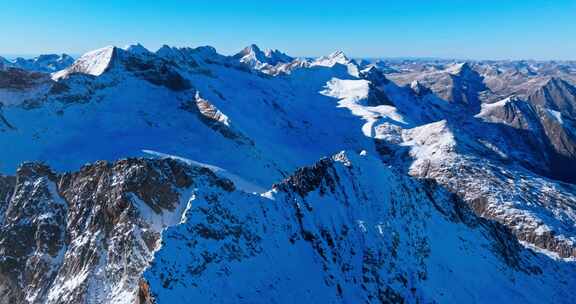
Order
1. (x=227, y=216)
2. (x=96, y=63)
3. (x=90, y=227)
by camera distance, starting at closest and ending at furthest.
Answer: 1. (x=227, y=216)
2. (x=90, y=227)
3. (x=96, y=63)

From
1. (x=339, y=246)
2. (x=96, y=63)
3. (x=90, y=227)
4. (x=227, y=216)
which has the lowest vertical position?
(x=339, y=246)

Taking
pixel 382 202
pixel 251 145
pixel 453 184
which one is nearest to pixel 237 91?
pixel 251 145

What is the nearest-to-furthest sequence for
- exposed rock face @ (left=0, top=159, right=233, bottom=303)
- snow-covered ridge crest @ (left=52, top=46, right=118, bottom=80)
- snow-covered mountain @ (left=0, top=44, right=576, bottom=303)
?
exposed rock face @ (left=0, top=159, right=233, bottom=303)
snow-covered mountain @ (left=0, top=44, right=576, bottom=303)
snow-covered ridge crest @ (left=52, top=46, right=118, bottom=80)

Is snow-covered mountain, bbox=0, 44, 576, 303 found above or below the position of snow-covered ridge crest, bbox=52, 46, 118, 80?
below

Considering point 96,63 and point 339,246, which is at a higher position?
point 96,63

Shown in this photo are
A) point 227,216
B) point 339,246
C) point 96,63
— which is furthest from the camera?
point 96,63

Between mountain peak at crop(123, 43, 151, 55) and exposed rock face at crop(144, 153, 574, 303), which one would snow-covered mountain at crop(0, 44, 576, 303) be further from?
mountain peak at crop(123, 43, 151, 55)

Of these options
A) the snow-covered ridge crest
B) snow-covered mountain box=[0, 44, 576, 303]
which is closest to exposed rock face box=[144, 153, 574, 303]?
snow-covered mountain box=[0, 44, 576, 303]

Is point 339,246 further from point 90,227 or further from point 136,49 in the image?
point 136,49

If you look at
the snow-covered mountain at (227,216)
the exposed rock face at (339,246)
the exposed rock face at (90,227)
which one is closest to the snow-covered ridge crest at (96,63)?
the snow-covered mountain at (227,216)

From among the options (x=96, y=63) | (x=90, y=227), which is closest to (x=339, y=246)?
(x=90, y=227)

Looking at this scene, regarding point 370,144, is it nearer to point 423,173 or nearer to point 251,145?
point 423,173
